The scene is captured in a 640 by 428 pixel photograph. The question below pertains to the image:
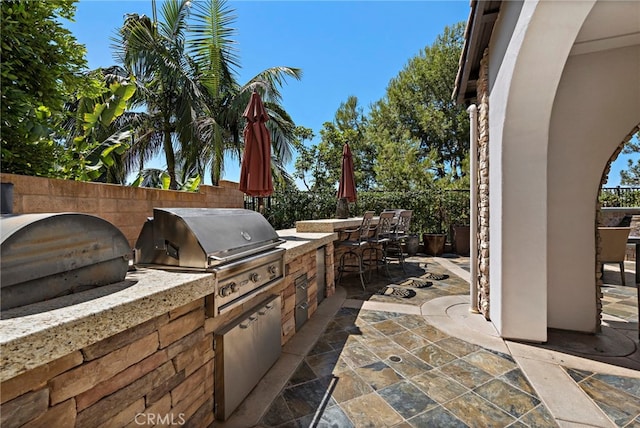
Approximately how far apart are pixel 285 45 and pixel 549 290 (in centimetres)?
1098

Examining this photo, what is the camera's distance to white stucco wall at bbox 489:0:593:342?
110 inches

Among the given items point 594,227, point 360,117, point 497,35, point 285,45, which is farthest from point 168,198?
point 360,117

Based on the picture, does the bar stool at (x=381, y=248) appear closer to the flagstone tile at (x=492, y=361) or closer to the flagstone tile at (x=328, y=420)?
the flagstone tile at (x=492, y=361)

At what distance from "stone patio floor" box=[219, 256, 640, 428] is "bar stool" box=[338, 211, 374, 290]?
154 cm

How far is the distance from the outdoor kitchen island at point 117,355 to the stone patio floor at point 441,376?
0.63 metres

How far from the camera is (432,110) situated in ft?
56.7

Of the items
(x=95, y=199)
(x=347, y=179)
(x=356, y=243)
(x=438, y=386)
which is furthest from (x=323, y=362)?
(x=347, y=179)

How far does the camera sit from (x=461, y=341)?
313 centimetres

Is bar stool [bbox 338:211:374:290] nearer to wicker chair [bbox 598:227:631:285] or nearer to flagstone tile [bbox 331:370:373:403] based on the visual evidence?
flagstone tile [bbox 331:370:373:403]

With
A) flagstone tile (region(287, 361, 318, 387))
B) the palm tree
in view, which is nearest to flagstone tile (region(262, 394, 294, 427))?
flagstone tile (region(287, 361, 318, 387))

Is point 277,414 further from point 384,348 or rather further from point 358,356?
point 384,348

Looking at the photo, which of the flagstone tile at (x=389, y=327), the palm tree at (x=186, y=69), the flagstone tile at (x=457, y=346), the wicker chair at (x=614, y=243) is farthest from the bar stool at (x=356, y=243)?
the palm tree at (x=186, y=69)

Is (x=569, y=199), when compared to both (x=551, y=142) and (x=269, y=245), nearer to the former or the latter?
(x=551, y=142)

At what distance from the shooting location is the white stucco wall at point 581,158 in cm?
321
